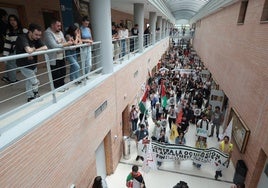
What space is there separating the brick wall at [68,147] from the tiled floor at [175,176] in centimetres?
52

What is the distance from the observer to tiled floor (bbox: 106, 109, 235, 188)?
7473 mm

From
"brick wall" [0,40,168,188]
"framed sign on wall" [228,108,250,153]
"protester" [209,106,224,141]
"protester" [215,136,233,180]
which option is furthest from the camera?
"protester" [209,106,224,141]

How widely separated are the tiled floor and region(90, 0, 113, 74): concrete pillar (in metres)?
4.23

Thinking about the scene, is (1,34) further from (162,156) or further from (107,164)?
(162,156)

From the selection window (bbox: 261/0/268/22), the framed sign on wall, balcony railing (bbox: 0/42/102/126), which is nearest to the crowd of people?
the framed sign on wall

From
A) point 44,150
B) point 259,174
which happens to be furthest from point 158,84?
point 44,150

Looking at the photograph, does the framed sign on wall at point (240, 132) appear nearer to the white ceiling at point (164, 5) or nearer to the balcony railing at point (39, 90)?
the balcony railing at point (39, 90)

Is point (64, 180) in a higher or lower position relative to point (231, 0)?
lower

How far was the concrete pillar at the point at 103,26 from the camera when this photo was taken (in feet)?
20.4

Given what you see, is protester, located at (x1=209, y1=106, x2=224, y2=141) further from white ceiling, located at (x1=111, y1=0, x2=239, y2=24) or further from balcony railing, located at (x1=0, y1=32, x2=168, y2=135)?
balcony railing, located at (x1=0, y1=32, x2=168, y2=135)

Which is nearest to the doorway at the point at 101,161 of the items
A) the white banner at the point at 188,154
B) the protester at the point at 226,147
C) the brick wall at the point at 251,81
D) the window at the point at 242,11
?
the white banner at the point at 188,154

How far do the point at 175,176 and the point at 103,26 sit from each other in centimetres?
633

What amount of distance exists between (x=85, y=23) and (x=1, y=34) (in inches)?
98.3

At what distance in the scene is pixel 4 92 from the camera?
4969mm
